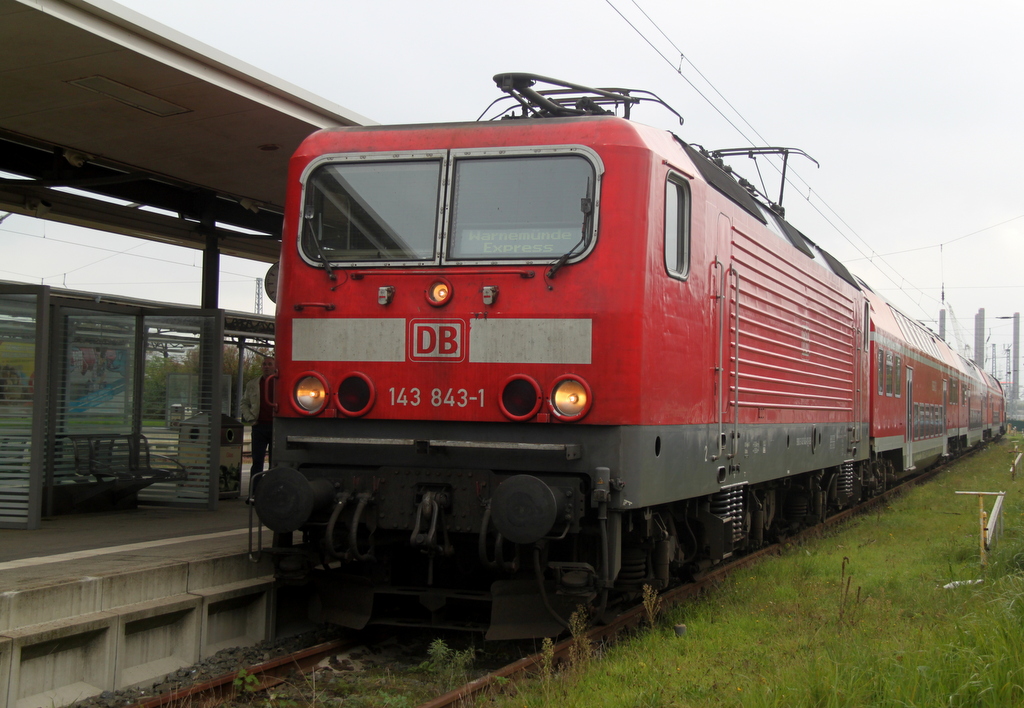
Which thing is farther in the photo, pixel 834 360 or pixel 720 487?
pixel 834 360

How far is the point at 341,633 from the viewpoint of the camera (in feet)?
22.6

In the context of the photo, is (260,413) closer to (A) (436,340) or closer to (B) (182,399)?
(B) (182,399)

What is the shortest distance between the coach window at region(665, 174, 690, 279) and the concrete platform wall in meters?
3.46

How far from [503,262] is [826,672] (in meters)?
2.89

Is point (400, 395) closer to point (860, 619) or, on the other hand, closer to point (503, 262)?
point (503, 262)

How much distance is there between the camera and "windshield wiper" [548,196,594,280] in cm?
591

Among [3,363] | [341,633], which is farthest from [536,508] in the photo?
[3,363]

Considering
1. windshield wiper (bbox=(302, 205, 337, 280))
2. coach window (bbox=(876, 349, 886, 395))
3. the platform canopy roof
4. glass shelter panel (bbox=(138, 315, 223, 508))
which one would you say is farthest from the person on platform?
coach window (bbox=(876, 349, 886, 395))

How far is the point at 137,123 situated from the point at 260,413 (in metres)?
3.51

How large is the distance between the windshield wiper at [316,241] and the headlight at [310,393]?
66 cm

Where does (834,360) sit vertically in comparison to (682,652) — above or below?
above

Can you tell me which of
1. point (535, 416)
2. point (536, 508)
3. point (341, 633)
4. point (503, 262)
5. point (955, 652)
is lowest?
point (341, 633)

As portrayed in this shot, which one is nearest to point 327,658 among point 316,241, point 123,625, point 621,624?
point 123,625

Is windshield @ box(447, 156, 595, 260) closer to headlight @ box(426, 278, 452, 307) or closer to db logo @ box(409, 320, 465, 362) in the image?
headlight @ box(426, 278, 452, 307)
